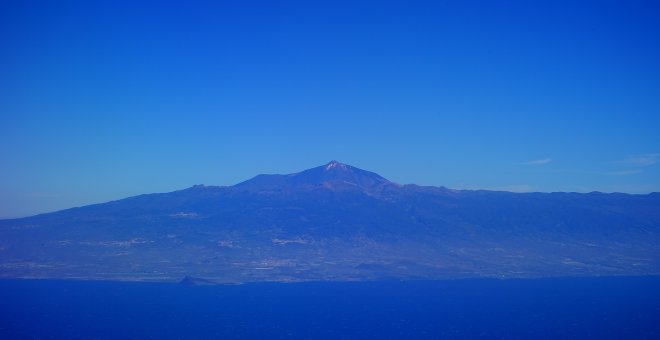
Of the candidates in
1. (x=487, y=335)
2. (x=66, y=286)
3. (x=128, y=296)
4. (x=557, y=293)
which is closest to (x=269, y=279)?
(x=128, y=296)

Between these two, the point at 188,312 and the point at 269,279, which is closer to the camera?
the point at 188,312

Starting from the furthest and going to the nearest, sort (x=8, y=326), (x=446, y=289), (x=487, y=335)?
(x=446, y=289) → (x=8, y=326) → (x=487, y=335)

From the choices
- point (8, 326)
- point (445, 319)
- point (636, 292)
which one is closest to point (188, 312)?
point (8, 326)

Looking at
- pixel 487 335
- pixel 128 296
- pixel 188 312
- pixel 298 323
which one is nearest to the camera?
pixel 487 335

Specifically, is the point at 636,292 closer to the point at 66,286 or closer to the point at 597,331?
the point at 597,331

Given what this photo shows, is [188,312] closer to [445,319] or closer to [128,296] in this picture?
[128,296]

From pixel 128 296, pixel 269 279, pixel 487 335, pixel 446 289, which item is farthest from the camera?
pixel 269 279
